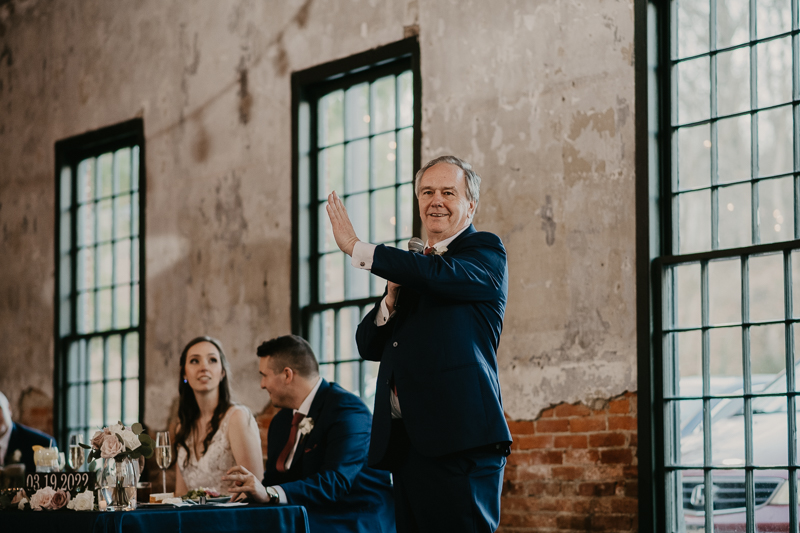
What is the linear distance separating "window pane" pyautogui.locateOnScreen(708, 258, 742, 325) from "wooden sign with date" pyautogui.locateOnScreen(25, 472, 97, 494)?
3022 mm

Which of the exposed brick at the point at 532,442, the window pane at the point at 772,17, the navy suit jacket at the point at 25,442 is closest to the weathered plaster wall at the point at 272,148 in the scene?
the exposed brick at the point at 532,442

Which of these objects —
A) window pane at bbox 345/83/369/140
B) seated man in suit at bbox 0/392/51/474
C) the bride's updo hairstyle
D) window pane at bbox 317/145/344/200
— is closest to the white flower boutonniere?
the bride's updo hairstyle

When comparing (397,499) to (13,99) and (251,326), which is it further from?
(13,99)

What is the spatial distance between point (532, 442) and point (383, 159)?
2158mm

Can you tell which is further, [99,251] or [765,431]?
[99,251]

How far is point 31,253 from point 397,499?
256 inches

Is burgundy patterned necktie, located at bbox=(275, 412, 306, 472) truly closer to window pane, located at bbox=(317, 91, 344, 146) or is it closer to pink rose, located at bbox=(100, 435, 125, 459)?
pink rose, located at bbox=(100, 435, 125, 459)

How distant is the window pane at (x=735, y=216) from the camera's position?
189 inches

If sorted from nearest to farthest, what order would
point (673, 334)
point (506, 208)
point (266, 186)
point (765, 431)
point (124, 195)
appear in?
point (765, 431), point (673, 334), point (506, 208), point (266, 186), point (124, 195)

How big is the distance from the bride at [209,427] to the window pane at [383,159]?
5.67 ft

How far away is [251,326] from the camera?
6762mm

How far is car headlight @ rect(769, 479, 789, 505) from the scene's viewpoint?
14.7ft

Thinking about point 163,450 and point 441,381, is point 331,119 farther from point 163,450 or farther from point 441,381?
point 441,381

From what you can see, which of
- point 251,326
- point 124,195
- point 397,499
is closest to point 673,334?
point 397,499
